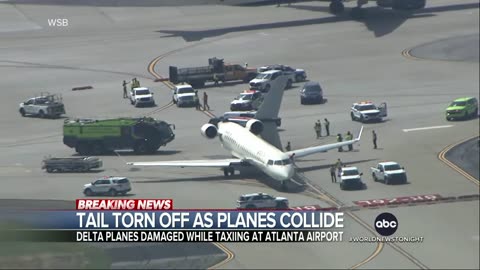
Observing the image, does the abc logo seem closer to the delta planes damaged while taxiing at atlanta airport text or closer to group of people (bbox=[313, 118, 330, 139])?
the delta planes damaged while taxiing at atlanta airport text

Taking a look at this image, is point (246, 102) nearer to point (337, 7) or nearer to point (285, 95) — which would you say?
point (285, 95)

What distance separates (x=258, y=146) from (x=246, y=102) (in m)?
24.1

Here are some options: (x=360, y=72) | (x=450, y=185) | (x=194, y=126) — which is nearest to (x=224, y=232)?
(x=450, y=185)

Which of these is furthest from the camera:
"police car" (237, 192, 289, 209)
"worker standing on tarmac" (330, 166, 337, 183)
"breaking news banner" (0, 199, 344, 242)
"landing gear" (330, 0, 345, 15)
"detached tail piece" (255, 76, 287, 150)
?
"landing gear" (330, 0, 345, 15)

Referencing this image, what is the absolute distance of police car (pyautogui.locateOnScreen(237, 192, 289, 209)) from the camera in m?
73.8

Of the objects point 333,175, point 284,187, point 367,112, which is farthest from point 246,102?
point 284,187

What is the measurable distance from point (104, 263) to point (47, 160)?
36.8 metres

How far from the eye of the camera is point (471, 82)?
8619cm

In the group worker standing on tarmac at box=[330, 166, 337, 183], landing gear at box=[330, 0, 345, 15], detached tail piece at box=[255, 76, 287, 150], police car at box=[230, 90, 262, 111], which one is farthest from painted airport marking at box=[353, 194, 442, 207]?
landing gear at box=[330, 0, 345, 15]

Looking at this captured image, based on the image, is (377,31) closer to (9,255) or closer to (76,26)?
(76,26)

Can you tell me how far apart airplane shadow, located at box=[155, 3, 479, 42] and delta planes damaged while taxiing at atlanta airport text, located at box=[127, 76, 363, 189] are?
3566 cm

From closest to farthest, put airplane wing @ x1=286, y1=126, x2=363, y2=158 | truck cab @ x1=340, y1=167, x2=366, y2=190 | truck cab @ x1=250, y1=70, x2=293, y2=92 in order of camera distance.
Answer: truck cab @ x1=340, y1=167, x2=366, y2=190, airplane wing @ x1=286, y1=126, x2=363, y2=158, truck cab @ x1=250, y1=70, x2=293, y2=92

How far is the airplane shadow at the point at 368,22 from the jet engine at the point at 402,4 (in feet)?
2.17

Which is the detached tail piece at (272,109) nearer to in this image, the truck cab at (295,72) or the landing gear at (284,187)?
the landing gear at (284,187)
